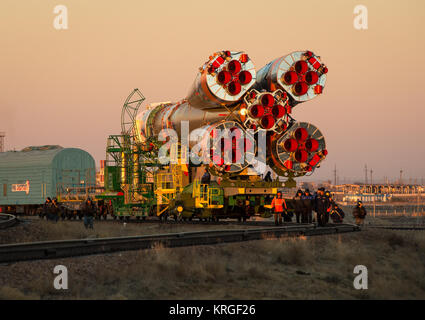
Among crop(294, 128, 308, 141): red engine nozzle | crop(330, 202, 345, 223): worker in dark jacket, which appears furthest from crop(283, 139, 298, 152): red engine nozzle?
crop(330, 202, 345, 223): worker in dark jacket

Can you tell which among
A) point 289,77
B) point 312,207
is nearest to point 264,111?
point 289,77

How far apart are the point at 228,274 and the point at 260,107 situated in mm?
9851

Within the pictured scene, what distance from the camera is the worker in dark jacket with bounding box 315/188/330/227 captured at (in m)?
19.9

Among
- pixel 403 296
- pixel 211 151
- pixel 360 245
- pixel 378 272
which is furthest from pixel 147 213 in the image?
pixel 403 296

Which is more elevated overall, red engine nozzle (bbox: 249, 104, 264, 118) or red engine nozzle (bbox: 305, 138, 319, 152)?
red engine nozzle (bbox: 249, 104, 264, 118)

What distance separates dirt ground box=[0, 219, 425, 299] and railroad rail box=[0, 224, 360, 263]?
28.5 inches

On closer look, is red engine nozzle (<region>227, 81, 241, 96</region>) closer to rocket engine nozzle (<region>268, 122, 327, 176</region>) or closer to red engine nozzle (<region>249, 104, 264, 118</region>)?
red engine nozzle (<region>249, 104, 264, 118</region>)

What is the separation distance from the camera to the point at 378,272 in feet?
42.3

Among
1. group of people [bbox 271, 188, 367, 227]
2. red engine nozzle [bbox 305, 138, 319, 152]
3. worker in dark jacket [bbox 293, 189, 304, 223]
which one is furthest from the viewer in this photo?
worker in dark jacket [bbox 293, 189, 304, 223]

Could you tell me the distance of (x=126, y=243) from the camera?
1301cm
